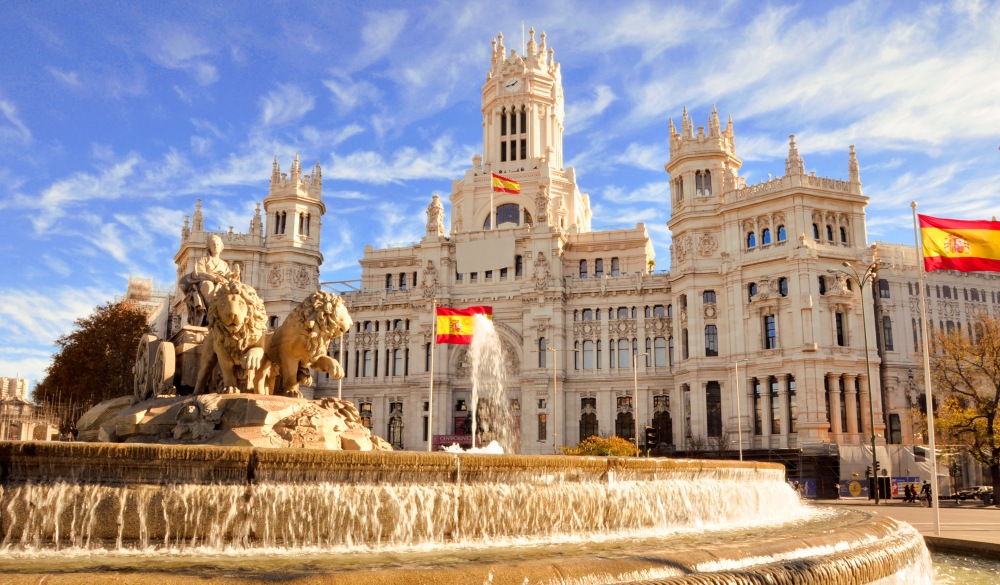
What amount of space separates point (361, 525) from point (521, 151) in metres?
78.6

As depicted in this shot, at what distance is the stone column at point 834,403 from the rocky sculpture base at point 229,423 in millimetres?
49699

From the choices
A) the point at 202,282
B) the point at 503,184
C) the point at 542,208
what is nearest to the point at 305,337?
the point at 202,282

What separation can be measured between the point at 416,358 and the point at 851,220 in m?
39.0

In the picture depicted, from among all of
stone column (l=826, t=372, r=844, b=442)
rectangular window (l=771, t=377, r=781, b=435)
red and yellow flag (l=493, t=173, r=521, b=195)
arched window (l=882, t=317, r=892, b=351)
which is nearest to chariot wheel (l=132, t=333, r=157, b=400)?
rectangular window (l=771, t=377, r=781, b=435)

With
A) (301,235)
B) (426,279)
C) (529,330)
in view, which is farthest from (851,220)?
(301,235)

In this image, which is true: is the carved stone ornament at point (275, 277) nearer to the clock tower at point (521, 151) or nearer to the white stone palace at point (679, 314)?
the white stone palace at point (679, 314)

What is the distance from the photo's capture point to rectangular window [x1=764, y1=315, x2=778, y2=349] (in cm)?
6006

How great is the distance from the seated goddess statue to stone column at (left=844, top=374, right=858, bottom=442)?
1993 inches

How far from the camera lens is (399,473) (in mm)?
11703

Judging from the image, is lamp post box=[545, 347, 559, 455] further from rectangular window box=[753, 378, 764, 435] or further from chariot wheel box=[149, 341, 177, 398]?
chariot wheel box=[149, 341, 177, 398]

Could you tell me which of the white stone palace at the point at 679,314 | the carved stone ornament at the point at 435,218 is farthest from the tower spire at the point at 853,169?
the carved stone ornament at the point at 435,218

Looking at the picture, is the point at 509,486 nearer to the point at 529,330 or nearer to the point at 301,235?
the point at 529,330

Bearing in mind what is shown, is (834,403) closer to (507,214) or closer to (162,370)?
(507,214)

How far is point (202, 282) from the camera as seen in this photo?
1680 centimetres
